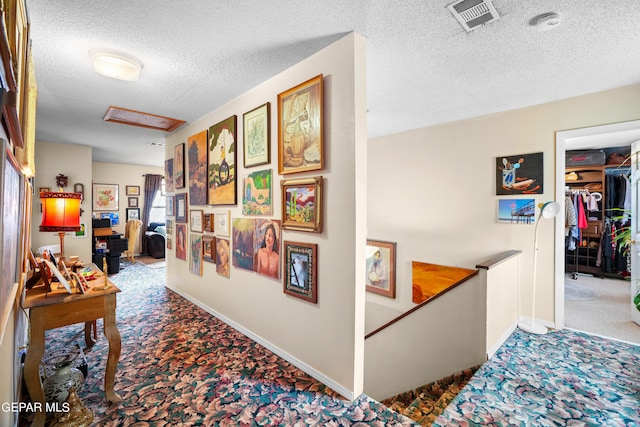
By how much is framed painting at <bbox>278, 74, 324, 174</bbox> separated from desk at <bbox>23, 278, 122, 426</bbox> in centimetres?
Result: 164

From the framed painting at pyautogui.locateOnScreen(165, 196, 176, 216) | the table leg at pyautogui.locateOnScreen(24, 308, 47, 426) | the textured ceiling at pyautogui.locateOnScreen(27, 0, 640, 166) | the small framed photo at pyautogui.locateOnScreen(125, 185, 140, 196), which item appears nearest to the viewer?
the table leg at pyautogui.locateOnScreen(24, 308, 47, 426)

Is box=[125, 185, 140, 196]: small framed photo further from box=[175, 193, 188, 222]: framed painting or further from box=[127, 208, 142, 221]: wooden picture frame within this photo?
box=[175, 193, 188, 222]: framed painting

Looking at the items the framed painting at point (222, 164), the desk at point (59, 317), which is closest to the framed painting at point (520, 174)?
the framed painting at point (222, 164)

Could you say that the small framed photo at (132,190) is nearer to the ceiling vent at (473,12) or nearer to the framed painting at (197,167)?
the framed painting at (197,167)

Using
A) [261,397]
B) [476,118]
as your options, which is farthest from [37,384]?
[476,118]

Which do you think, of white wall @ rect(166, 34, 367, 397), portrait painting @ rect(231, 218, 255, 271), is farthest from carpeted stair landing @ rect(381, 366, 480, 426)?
portrait painting @ rect(231, 218, 255, 271)

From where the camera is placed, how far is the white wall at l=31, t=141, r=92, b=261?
16.9 feet

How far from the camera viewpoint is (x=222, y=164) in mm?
3492

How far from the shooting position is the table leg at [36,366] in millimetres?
1725

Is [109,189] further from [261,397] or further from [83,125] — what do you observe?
[261,397]

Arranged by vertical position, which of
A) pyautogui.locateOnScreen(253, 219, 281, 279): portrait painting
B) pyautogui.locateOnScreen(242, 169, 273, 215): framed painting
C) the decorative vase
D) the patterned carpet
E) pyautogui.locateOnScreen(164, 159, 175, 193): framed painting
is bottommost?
the patterned carpet

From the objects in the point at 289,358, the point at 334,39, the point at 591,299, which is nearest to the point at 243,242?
the point at 289,358

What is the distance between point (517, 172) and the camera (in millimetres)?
3498

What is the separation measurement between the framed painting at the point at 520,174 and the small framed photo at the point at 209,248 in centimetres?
363
